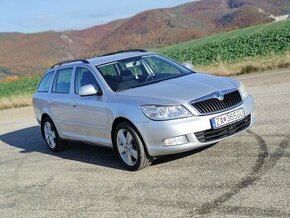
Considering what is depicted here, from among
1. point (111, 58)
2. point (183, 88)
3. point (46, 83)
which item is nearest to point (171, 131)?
point (183, 88)

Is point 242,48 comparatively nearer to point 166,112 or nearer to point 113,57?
point 113,57

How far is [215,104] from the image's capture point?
6859 mm

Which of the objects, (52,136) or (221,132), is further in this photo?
(52,136)

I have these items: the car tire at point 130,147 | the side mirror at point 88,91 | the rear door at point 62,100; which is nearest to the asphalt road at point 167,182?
the car tire at point 130,147

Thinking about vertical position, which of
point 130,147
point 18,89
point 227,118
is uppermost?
point 227,118

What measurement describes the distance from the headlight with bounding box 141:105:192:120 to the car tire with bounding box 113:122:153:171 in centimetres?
39

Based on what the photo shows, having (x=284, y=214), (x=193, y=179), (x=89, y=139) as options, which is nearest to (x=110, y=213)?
(x=193, y=179)

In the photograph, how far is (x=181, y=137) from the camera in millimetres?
6730

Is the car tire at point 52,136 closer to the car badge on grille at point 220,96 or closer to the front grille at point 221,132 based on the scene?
the front grille at point 221,132

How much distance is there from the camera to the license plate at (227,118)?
6.77m

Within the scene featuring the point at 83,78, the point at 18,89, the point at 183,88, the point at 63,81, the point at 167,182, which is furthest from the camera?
the point at 18,89

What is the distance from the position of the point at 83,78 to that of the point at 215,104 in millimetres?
2637

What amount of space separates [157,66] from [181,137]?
209 centimetres

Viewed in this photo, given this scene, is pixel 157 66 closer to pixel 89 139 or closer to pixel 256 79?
pixel 89 139
